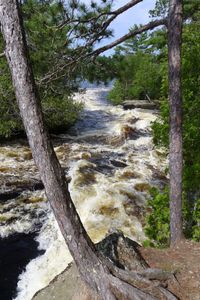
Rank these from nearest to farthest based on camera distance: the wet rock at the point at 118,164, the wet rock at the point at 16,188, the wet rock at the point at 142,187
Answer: the wet rock at the point at 16,188 → the wet rock at the point at 142,187 → the wet rock at the point at 118,164

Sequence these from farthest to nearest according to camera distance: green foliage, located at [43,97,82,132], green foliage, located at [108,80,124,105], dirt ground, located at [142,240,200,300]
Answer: green foliage, located at [108,80,124,105], green foliage, located at [43,97,82,132], dirt ground, located at [142,240,200,300]

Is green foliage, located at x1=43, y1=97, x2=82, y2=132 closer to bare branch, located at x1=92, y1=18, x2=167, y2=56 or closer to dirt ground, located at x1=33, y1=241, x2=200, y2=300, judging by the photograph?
bare branch, located at x1=92, y1=18, x2=167, y2=56

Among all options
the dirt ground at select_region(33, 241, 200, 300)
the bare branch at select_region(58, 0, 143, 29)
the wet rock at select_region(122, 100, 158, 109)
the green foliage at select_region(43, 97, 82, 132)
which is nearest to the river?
the green foliage at select_region(43, 97, 82, 132)

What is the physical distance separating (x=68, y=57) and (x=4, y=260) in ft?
16.7

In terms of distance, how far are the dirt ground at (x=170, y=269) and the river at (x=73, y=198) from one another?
2.05 m

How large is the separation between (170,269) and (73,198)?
19.0ft

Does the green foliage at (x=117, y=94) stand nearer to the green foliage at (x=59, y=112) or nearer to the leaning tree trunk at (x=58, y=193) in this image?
the green foliage at (x=59, y=112)

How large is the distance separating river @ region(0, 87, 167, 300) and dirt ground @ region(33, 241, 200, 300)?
2055 millimetres

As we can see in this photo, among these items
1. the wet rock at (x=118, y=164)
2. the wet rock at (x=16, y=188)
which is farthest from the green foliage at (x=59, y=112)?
the wet rock at (x=16, y=188)

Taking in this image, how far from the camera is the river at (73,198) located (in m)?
9.16

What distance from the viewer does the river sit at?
916cm

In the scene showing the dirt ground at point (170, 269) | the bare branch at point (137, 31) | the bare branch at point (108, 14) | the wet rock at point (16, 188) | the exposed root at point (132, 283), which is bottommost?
the wet rock at point (16, 188)

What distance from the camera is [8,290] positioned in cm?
848

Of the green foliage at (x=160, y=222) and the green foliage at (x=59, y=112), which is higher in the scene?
the green foliage at (x=59, y=112)
